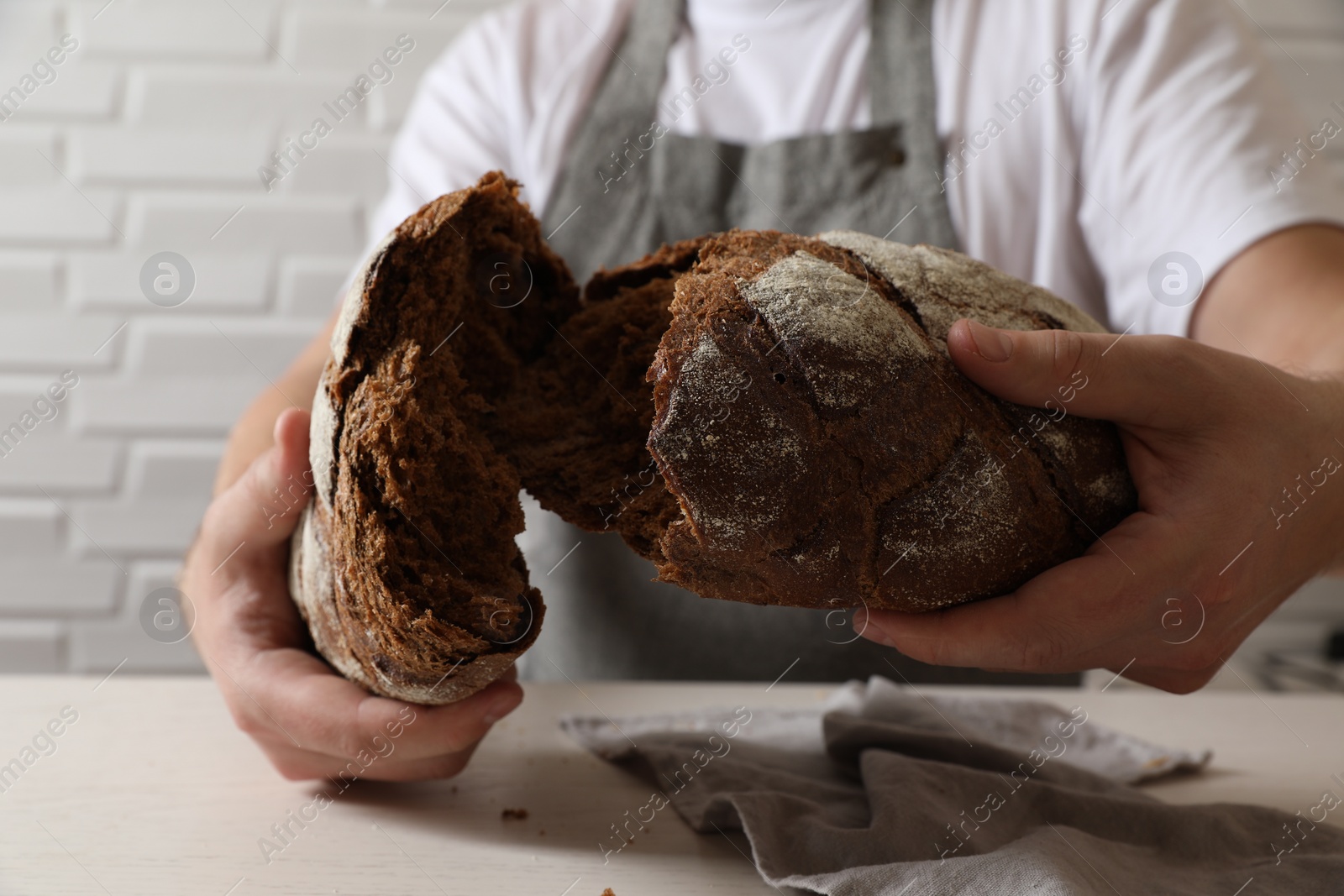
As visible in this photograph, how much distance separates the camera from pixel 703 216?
2.04 m

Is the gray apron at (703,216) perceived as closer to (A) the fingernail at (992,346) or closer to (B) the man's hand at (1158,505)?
(B) the man's hand at (1158,505)

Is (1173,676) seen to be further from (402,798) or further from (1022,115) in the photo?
(1022,115)

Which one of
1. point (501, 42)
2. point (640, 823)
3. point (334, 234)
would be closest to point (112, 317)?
point (334, 234)

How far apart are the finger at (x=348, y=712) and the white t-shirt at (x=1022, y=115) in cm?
126

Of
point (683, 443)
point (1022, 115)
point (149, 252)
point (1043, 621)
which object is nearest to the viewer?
point (683, 443)

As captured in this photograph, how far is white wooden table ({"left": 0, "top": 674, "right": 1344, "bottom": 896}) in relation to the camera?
1.13 meters

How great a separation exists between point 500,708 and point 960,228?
1379 mm

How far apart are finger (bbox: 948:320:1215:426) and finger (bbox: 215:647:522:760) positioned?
740 mm

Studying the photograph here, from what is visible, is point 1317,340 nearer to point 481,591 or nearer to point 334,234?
point 481,591

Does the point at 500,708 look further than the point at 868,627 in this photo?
Yes

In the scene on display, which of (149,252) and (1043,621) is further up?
(1043,621)

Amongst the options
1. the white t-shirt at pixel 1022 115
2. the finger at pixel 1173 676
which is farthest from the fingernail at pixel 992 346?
the white t-shirt at pixel 1022 115

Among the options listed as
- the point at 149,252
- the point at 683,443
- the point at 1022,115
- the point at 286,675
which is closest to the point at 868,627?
the point at 683,443

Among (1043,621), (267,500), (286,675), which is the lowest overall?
(286,675)
